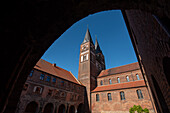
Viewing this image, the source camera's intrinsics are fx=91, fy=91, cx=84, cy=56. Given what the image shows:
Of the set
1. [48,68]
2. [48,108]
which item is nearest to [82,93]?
[48,108]

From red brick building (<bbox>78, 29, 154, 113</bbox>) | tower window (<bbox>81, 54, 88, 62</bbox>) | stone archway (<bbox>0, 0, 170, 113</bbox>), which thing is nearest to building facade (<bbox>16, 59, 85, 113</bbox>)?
red brick building (<bbox>78, 29, 154, 113</bbox>)

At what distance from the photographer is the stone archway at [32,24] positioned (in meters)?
1.39

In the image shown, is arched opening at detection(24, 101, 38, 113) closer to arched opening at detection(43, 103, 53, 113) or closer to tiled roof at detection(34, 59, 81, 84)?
arched opening at detection(43, 103, 53, 113)

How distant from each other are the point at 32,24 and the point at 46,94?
1654 cm

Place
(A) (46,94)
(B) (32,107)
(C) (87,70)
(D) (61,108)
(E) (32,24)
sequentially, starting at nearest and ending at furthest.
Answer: (E) (32,24) < (B) (32,107) < (A) (46,94) < (D) (61,108) < (C) (87,70)

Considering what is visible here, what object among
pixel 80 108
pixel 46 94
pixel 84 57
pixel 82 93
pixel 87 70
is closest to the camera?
pixel 46 94

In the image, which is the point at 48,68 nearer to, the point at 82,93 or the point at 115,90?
the point at 82,93

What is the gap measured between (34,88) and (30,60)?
572 inches

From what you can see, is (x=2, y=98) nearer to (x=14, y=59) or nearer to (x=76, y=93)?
(x=14, y=59)

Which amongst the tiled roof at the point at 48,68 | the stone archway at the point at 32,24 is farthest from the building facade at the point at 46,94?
the stone archway at the point at 32,24

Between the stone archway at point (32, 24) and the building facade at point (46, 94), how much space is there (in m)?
13.6

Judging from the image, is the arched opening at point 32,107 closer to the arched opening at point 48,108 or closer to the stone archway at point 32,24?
the arched opening at point 48,108

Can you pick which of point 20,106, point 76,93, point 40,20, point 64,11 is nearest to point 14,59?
point 40,20

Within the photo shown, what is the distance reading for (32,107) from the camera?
44.8 feet
